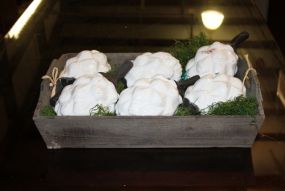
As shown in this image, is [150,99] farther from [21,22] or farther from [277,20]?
[277,20]

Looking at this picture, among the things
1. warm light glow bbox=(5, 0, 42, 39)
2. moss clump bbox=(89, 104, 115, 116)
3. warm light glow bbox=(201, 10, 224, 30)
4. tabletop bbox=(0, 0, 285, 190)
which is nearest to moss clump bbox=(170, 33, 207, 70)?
tabletop bbox=(0, 0, 285, 190)

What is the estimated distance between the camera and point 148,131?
92 centimetres

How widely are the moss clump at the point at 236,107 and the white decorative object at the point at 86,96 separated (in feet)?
0.69

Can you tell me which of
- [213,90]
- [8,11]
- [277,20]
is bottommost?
[277,20]

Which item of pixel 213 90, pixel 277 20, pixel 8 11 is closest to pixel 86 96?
pixel 213 90

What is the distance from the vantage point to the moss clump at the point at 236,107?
0.92 metres

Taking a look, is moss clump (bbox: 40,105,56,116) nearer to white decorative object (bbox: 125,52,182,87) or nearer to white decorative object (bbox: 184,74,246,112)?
white decorative object (bbox: 125,52,182,87)

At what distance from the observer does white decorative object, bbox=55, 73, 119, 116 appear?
0.93 m

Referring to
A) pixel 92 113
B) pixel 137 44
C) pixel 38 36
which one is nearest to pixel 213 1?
pixel 137 44

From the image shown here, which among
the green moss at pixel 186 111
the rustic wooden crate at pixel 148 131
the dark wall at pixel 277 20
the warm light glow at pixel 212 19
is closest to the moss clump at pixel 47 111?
the rustic wooden crate at pixel 148 131

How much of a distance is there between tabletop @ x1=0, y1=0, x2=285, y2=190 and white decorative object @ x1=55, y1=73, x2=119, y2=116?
0.09 meters

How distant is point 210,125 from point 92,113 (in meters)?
0.24

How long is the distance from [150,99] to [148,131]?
7 cm

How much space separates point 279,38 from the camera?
283 cm
